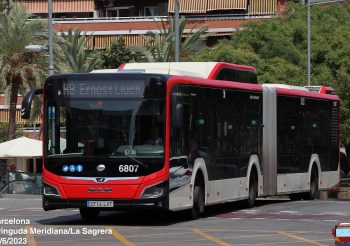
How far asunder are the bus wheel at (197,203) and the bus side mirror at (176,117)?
1746 mm

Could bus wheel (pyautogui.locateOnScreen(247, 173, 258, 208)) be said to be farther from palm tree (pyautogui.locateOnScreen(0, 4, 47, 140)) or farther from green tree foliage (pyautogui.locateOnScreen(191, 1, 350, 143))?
green tree foliage (pyautogui.locateOnScreen(191, 1, 350, 143))

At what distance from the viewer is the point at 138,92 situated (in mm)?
22516

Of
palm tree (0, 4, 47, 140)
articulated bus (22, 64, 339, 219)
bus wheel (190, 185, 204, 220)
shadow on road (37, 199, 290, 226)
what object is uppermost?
palm tree (0, 4, 47, 140)

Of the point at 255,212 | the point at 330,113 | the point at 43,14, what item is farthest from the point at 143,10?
the point at 255,212

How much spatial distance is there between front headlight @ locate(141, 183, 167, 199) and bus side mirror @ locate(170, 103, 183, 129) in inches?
46.2

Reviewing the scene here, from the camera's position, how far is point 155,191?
2220 centimetres

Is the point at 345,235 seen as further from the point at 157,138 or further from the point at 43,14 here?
the point at 43,14

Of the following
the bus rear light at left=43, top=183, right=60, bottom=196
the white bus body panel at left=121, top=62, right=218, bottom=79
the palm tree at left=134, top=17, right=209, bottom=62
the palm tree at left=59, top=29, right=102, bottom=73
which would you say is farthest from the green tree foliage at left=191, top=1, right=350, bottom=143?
the bus rear light at left=43, top=183, right=60, bottom=196

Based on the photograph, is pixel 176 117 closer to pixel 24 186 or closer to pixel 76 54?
pixel 24 186

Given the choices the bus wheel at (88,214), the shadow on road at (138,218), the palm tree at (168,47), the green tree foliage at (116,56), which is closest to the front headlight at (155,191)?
the shadow on road at (138,218)

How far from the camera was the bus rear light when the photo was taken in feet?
74.4

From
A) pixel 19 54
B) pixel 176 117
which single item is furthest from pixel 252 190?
pixel 19 54

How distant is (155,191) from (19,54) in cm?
2895

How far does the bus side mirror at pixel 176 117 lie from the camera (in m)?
22.5
